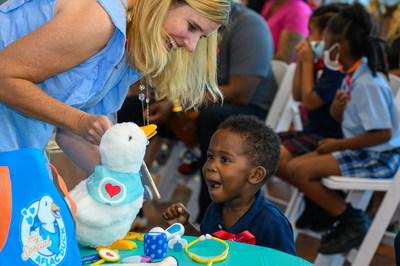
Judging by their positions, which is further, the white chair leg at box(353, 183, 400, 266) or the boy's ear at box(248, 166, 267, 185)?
the white chair leg at box(353, 183, 400, 266)

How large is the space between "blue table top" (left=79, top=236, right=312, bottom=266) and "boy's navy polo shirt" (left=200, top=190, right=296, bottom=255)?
0.93 feet

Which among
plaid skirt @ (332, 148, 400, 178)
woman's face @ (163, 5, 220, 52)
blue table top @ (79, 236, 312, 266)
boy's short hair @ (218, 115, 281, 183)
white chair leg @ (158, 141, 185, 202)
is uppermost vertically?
woman's face @ (163, 5, 220, 52)

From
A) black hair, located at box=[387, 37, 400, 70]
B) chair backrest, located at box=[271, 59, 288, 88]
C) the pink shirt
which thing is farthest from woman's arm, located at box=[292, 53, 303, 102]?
the pink shirt

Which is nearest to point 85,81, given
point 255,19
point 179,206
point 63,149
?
point 63,149

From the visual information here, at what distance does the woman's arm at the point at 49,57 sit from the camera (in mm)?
838

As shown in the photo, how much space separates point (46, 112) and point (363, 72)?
54.3 inches

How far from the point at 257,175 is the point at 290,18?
5.68 ft

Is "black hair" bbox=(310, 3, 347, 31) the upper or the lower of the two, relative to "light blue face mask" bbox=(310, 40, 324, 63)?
upper

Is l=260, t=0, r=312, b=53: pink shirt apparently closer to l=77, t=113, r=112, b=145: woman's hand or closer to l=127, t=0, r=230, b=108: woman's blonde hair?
→ l=127, t=0, r=230, b=108: woman's blonde hair

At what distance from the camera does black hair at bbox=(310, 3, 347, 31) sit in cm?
227

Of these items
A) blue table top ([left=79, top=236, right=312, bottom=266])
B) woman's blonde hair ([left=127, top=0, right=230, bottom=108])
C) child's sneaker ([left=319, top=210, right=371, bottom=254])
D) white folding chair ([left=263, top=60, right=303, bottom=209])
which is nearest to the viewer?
blue table top ([left=79, top=236, right=312, bottom=266])

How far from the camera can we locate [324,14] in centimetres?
228

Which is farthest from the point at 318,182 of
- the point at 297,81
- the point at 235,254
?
the point at 235,254

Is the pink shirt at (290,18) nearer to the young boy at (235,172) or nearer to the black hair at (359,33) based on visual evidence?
the black hair at (359,33)
